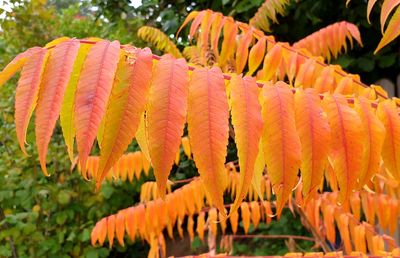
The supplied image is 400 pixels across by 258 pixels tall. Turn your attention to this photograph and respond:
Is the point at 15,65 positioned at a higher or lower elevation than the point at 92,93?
higher

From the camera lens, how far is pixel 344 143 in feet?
3.10

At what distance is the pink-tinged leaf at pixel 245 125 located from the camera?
822 mm

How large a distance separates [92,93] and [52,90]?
0.26 ft

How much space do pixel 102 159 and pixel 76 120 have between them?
7 cm

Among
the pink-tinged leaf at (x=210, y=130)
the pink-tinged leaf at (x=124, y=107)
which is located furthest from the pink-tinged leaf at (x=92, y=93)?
the pink-tinged leaf at (x=210, y=130)

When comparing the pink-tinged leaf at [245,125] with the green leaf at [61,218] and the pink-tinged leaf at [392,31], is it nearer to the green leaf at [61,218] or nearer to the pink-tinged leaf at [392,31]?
the pink-tinged leaf at [392,31]

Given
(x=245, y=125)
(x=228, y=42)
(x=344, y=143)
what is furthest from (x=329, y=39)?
(x=245, y=125)

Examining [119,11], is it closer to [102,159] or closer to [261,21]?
[261,21]

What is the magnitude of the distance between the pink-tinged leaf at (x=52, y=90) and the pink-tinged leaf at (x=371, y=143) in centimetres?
56

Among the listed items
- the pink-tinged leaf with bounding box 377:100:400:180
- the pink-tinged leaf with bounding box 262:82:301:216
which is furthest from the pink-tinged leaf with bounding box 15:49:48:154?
the pink-tinged leaf with bounding box 377:100:400:180

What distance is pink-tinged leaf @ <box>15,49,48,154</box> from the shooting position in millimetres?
814

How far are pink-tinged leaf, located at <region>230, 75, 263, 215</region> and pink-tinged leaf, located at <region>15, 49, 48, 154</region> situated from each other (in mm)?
→ 322

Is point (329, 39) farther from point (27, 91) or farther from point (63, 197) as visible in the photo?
point (27, 91)

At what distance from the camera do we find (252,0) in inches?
166
